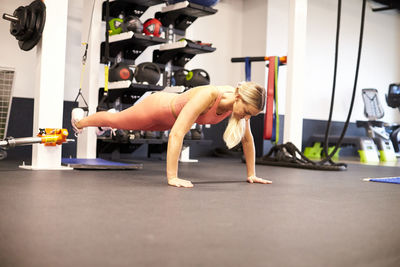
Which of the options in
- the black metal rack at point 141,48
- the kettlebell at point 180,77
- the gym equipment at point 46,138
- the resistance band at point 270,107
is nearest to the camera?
the gym equipment at point 46,138

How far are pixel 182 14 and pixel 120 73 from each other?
110cm

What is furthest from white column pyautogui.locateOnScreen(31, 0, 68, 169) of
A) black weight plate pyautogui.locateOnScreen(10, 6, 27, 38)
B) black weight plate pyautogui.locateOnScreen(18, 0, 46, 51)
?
black weight plate pyautogui.locateOnScreen(10, 6, 27, 38)

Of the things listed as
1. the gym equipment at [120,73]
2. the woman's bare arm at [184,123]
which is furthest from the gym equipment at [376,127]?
the woman's bare arm at [184,123]

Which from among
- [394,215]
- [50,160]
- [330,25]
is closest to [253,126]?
[330,25]

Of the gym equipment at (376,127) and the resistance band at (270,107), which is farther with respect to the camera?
the gym equipment at (376,127)

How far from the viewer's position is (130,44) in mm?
4703

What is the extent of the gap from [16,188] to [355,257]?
178 cm

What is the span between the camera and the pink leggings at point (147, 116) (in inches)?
116

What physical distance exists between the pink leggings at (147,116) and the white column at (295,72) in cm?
231

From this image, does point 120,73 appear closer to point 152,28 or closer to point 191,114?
point 152,28

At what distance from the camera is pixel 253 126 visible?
265 inches

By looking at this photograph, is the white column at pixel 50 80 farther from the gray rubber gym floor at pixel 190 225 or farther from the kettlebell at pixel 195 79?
the kettlebell at pixel 195 79

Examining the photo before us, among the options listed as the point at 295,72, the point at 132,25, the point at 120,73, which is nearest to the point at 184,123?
the point at 120,73

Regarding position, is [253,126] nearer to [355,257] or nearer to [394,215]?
[394,215]
